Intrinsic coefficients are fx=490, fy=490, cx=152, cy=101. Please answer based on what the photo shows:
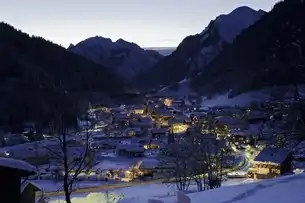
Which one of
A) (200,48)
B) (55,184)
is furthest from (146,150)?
(200,48)

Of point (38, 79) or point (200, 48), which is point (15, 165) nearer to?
point (38, 79)

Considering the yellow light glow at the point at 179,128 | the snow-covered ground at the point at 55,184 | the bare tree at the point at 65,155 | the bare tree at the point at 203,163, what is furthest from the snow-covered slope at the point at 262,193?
the yellow light glow at the point at 179,128

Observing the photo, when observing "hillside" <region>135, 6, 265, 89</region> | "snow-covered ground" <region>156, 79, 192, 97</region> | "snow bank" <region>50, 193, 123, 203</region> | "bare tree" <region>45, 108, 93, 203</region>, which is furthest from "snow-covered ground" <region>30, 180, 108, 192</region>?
"hillside" <region>135, 6, 265, 89</region>

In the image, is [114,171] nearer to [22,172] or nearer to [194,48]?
[22,172]

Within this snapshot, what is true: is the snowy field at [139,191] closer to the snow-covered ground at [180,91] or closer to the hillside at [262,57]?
the hillside at [262,57]

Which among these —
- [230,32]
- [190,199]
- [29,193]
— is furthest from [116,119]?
[230,32]

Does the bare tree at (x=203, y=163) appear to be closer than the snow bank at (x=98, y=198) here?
Yes

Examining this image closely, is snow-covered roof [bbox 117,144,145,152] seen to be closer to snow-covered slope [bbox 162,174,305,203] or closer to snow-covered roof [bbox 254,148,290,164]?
snow-covered roof [bbox 254,148,290,164]
